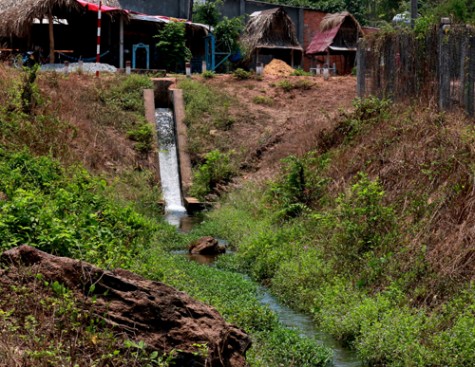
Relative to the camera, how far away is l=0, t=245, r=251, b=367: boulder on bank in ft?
21.6

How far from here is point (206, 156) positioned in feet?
70.7

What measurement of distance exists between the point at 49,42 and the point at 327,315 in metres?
21.4

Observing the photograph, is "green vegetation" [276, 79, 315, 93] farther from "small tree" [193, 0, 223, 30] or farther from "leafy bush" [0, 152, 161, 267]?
"leafy bush" [0, 152, 161, 267]

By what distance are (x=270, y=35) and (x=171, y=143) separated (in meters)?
12.6

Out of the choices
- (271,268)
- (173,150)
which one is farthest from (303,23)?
(271,268)

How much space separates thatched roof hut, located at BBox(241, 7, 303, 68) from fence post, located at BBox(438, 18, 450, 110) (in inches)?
810

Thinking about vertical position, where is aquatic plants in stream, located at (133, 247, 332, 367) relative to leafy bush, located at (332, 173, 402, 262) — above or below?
below

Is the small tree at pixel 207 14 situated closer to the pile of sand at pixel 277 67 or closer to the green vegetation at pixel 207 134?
the pile of sand at pixel 277 67

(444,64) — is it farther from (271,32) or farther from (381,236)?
(271,32)

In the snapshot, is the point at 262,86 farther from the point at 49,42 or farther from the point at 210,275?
the point at 210,275

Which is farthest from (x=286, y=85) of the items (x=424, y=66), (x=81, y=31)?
(x=424, y=66)

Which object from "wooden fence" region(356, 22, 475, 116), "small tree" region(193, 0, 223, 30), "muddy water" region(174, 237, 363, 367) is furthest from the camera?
"small tree" region(193, 0, 223, 30)

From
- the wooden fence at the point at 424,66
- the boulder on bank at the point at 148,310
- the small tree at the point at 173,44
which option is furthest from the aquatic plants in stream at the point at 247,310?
the small tree at the point at 173,44

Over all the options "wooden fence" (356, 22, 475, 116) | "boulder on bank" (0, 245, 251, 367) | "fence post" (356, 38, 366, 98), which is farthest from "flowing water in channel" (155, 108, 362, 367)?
"fence post" (356, 38, 366, 98)
